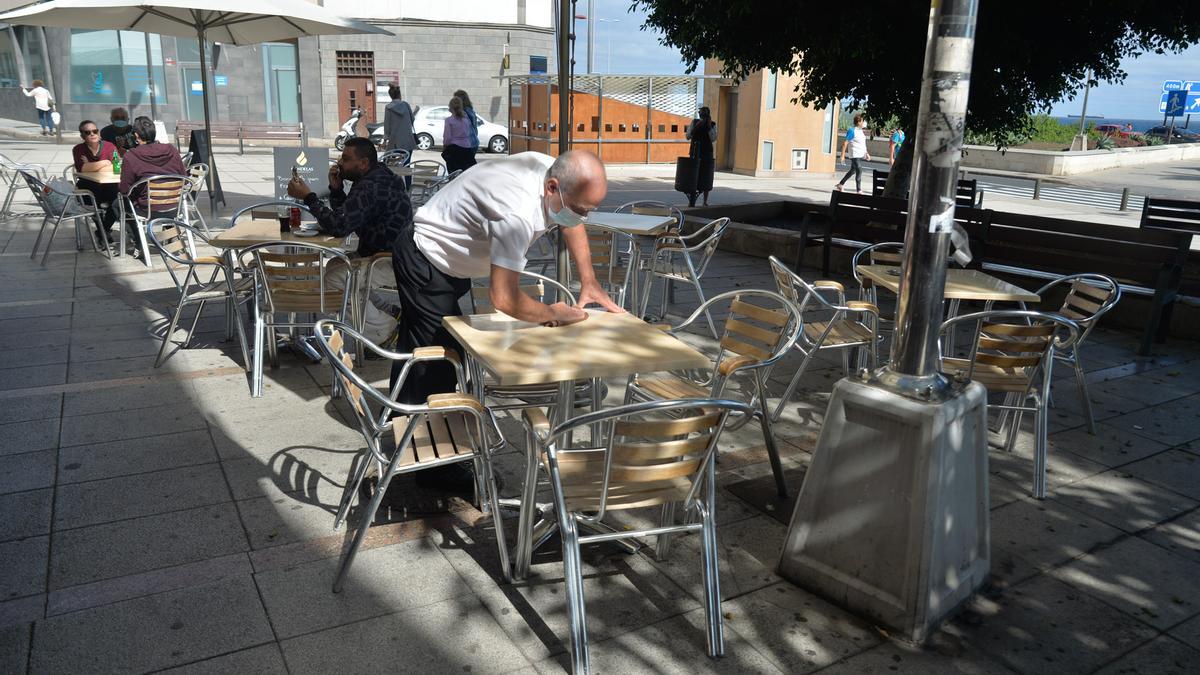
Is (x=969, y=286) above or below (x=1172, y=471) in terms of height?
above

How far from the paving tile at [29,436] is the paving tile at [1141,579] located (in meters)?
4.65

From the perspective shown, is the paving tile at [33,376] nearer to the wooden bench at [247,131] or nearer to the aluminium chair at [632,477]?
the aluminium chair at [632,477]

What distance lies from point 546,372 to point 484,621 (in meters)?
0.88

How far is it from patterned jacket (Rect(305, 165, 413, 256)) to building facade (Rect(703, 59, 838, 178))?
1708cm

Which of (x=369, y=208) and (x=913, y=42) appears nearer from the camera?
(x=369, y=208)

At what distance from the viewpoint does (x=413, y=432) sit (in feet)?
11.0

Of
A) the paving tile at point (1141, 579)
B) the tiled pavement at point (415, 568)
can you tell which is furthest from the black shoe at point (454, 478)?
the paving tile at point (1141, 579)

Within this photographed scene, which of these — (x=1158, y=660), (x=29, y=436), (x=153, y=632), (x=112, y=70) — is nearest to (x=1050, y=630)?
(x=1158, y=660)

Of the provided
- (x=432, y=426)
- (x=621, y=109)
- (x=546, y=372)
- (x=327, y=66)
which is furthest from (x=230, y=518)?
(x=327, y=66)

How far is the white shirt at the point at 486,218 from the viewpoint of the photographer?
11.1 ft

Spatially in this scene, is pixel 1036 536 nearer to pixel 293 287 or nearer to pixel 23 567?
pixel 23 567

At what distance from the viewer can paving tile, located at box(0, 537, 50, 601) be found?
3217 mm

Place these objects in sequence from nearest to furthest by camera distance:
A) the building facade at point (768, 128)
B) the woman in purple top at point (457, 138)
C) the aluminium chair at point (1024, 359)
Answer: the aluminium chair at point (1024, 359) → the woman in purple top at point (457, 138) → the building facade at point (768, 128)

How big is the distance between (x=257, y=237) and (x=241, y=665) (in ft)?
11.7
